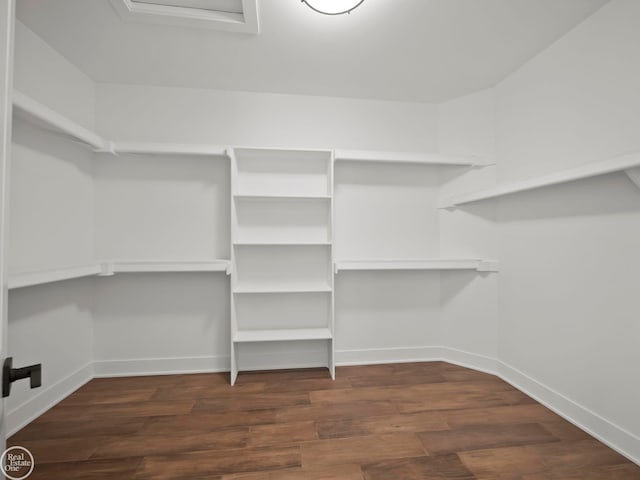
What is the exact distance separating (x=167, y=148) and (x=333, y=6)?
149 cm

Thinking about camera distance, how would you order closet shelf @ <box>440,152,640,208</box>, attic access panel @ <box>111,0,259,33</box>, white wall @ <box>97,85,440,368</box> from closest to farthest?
closet shelf @ <box>440,152,640,208</box> < attic access panel @ <box>111,0,259,33</box> < white wall @ <box>97,85,440,368</box>

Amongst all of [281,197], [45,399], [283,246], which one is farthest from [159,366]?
[281,197]

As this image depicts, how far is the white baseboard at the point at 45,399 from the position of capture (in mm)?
1698

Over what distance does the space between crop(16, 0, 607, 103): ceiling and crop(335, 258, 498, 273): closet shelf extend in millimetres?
1438

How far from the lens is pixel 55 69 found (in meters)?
2.01

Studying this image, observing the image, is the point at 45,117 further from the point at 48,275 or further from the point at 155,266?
the point at 155,266

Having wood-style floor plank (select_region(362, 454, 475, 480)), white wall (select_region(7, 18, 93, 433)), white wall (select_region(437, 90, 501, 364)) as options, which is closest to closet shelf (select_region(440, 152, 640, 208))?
white wall (select_region(437, 90, 501, 364))

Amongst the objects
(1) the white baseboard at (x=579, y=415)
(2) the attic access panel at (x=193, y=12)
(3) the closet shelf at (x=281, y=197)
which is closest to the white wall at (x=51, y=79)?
(2) the attic access panel at (x=193, y=12)

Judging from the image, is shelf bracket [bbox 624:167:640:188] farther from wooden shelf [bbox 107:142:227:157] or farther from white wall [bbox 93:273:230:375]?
white wall [bbox 93:273:230:375]

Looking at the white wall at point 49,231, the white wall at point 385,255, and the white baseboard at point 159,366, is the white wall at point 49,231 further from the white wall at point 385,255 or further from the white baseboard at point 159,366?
the white wall at point 385,255

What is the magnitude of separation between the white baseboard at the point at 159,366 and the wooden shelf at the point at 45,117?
168 cm

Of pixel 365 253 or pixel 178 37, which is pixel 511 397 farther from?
pixel 178 37

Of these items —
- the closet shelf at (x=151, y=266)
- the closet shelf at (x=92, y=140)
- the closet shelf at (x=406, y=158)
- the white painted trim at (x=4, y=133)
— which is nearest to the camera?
the white painted trim at (x=4, y=133)

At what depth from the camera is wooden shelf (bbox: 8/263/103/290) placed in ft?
4.70
